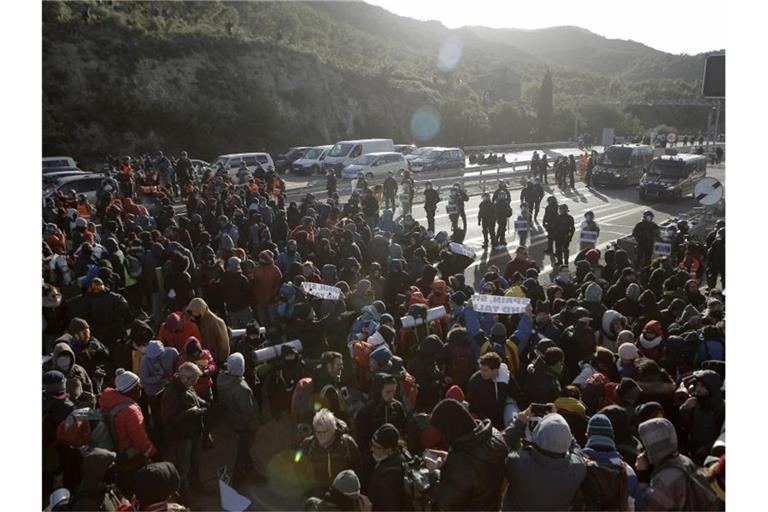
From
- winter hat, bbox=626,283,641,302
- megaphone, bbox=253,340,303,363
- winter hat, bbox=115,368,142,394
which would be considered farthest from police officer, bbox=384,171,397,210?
winter hat, bbox=115,368,142,394

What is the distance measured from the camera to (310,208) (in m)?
14.1

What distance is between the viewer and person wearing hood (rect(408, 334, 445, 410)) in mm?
6223

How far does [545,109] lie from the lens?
72.0 meters

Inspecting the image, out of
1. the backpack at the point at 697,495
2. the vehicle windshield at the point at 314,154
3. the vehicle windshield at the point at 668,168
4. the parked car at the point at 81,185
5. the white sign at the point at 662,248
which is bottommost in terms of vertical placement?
the backpack at the point at 697,495

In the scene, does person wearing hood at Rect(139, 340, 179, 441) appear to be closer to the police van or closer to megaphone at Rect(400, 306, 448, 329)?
megaphone at Rect(400, 306, 448, 329)

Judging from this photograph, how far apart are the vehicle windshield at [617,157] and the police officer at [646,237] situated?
17824mm

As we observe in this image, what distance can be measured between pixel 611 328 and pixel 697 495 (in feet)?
11.9

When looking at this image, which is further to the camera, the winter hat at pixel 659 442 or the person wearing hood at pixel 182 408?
the person wearing hood at pixel 182 408

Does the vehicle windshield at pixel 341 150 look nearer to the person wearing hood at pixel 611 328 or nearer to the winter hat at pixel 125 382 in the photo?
the person wearing hood at pixel 611 328

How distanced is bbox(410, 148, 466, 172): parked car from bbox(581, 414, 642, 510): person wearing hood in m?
29.2

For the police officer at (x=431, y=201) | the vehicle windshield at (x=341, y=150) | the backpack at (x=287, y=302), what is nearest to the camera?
the backpack at (x=287, y=302)

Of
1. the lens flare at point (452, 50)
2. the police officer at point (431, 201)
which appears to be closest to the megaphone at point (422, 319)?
the police officer at point (431, 201)

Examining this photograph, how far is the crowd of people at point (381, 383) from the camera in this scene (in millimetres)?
A: 3973

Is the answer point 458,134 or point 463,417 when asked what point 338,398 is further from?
point 458,134
